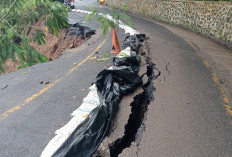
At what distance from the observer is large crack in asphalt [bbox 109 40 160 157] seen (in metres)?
3.09

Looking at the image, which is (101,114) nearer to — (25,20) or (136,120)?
(136,120)

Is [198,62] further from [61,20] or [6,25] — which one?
[6,25]

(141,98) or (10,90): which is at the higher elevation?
(141,98)

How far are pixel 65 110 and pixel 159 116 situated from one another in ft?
5.38

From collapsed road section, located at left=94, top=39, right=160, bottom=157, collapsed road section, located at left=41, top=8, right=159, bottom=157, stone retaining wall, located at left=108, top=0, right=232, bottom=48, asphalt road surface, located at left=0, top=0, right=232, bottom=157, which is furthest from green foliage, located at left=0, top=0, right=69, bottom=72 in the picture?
stone retaining wall, located at left=108, top=0, right=232, bottom=48

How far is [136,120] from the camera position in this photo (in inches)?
151

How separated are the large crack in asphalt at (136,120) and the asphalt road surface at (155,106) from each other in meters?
0.09

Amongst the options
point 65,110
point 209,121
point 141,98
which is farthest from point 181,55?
point 65,110

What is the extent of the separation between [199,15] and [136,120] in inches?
404

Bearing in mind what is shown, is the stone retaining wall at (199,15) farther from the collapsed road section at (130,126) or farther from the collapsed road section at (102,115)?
the collapsed road section at (130,126)

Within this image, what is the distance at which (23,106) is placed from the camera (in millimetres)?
4398

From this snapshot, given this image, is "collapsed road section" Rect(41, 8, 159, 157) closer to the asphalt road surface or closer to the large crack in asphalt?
the large crack in asphalt

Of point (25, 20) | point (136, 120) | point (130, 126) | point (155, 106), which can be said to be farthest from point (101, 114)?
point (25, 20)

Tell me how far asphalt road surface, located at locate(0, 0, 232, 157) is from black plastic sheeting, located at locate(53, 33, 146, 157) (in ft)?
0.95
